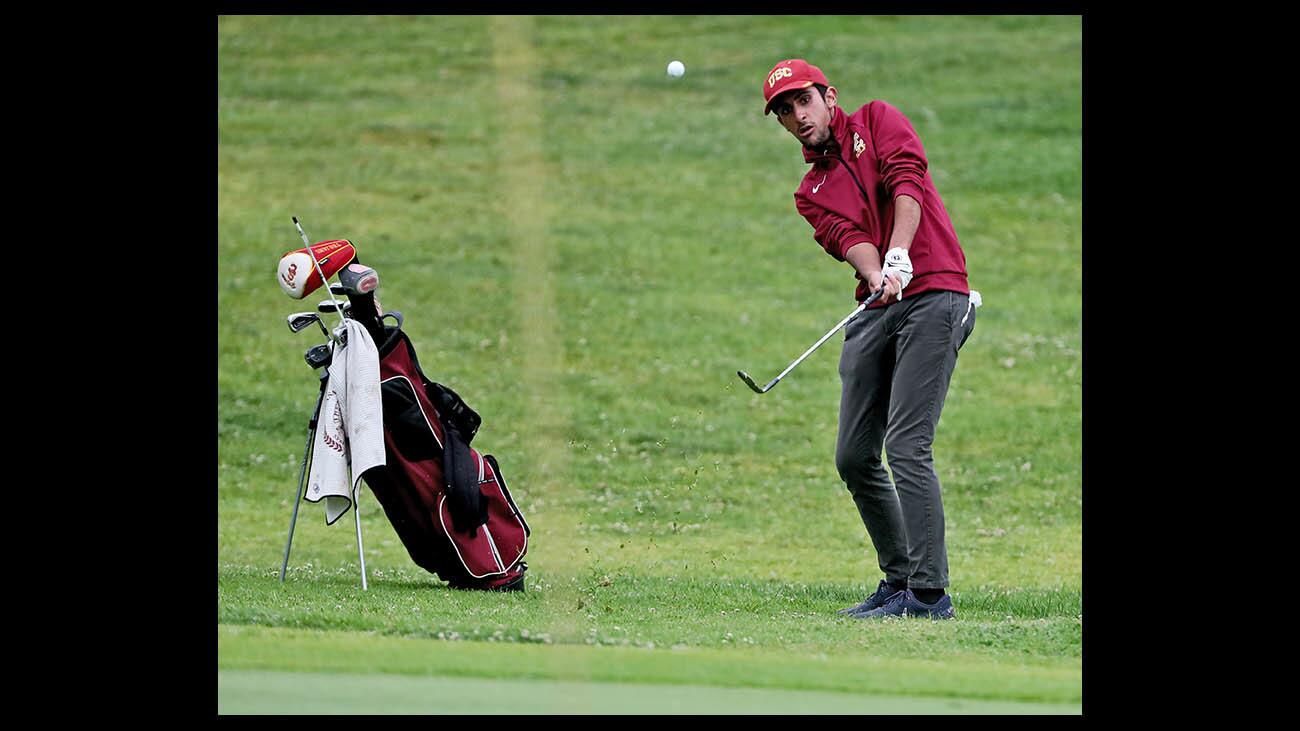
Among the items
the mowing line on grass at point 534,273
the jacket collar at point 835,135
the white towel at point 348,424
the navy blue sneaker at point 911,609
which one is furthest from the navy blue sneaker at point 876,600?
the white towel at point 348,424

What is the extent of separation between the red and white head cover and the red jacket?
241cm

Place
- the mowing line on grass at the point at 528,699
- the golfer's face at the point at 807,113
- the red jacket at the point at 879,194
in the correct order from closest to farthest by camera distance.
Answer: the mowing line on grass at the point at 528,699, the red jacket at the point at 879,194, the golfer's face at the point at 807,113

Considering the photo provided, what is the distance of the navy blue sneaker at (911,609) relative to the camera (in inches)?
296

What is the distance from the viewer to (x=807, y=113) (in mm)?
7730

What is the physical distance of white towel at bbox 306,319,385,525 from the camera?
27.0ft

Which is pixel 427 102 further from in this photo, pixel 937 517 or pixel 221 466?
pixel 937 517

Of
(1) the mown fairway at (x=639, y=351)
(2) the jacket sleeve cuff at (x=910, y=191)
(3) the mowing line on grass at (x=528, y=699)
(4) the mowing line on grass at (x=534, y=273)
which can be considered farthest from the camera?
(4) the mowing line on grass at (x=534, y=273)

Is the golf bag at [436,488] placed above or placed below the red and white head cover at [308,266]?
below

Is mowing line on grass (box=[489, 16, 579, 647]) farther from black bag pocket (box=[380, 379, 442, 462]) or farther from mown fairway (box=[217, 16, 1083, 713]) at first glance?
black bag pocket (box=[380, 379, 442, 462])

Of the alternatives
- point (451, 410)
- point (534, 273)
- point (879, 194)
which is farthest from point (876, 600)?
point (534, 273)

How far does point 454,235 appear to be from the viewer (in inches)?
770

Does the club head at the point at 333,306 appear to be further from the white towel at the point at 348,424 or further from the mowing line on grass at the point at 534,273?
the mowing line on grass at the point at 534,273

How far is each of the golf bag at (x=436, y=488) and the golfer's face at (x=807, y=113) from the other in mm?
2180

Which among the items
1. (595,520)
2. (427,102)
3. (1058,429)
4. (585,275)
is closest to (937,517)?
(595,520)
